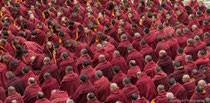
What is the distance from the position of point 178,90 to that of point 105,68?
2.72m

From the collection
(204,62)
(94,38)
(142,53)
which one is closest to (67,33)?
(94,38)

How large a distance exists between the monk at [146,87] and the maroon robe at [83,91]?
1381 mm

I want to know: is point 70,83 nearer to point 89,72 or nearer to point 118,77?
point 89,72

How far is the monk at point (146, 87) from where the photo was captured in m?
10.3

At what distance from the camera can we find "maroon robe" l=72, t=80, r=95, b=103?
9.95 metres

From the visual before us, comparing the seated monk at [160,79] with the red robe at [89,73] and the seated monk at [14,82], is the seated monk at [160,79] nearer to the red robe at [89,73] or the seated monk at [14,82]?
the red robe at [89,73]

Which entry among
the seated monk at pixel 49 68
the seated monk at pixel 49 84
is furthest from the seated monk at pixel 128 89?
the seated monk at pixel 49 68

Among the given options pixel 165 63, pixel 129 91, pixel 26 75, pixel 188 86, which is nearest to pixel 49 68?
pixel 26 75

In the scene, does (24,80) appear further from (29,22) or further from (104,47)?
(29,22)

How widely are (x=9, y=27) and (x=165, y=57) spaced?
6.84 metres

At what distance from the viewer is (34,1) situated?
19562 mm

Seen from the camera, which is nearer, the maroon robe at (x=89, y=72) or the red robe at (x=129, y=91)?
the red robe at (x=129, y=91)

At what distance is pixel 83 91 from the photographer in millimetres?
9953

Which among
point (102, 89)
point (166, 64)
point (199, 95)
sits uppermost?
point (166, 64)
